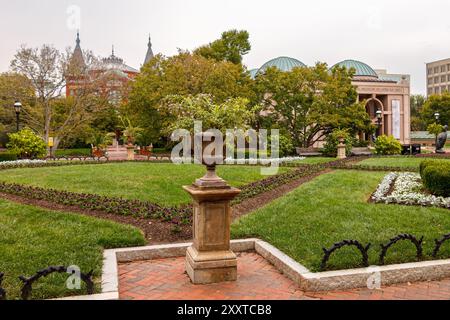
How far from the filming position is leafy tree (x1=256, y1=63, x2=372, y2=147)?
29.3 meters

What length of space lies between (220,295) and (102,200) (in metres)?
5.14

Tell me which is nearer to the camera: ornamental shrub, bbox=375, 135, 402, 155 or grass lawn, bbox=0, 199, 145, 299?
grass lawn, bbox=0, 199, 145, 299

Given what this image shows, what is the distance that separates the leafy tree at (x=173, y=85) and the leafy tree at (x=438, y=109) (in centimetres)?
3972

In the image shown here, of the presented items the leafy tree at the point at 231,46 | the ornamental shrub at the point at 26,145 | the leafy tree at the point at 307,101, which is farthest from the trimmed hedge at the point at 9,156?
the leafy tree at the point at 231,46

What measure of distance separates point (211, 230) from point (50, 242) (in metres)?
2.79

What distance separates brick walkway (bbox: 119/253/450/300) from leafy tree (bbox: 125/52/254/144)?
19727 millimetres

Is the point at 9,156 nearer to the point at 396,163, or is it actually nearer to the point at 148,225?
the point at 148,225

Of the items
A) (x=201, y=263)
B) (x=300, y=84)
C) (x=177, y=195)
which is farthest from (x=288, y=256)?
(x=300, y=84)

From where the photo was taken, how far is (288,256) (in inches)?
236

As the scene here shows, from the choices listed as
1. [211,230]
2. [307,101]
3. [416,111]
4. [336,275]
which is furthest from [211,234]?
[416,111]

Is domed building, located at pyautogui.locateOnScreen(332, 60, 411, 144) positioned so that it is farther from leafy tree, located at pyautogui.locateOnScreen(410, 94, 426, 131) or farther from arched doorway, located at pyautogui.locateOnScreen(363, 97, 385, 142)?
leafy tree, located at pyautogui.locateOnScreen(410, 94, 426, 131)

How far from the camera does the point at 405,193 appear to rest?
10.1m

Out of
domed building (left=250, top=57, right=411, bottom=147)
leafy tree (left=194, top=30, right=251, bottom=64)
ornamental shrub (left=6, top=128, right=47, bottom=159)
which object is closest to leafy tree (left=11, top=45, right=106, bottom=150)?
ornamental shrub (left=6, top=128, right=47, bottom=159)

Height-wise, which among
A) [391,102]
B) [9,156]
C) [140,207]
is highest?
[391,102]
